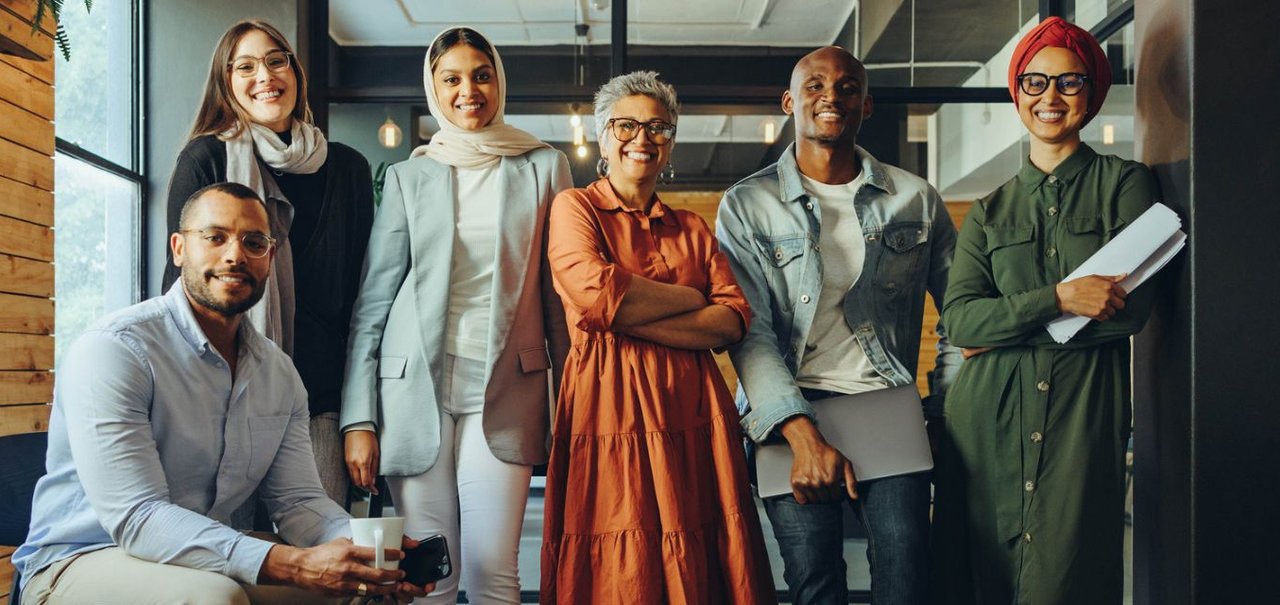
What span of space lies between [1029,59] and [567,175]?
1095mm

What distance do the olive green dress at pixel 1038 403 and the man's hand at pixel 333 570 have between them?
4.15 feet

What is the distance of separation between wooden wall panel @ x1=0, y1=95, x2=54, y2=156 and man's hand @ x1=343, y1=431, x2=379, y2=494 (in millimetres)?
1938

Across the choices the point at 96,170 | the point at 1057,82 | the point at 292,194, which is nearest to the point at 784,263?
the point at 1057,82

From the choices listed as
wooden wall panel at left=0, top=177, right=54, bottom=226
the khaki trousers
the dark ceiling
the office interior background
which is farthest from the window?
the khaki trousers

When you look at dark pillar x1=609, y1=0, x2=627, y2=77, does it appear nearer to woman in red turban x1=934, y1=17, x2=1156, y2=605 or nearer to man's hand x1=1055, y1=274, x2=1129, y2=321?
woman in red turban x1=934, y1=17, x2=1156, y2=605

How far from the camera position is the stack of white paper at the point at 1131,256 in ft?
7.33

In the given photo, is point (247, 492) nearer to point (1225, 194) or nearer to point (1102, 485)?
point (1102, 485)

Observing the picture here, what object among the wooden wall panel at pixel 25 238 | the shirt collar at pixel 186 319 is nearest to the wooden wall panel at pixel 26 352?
the wooden wall panel at pixel 25 238

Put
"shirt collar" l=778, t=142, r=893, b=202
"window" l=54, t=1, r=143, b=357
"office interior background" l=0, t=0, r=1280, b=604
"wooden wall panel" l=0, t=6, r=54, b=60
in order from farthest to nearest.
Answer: "window" l=54, t=1, r=143, b=357, "office interior background" l=0, t=0, r=1280, b=604, "wooden wall panel" l=0, t=6, r=54, b=60, "shirt collar" l=778, t=142, r=893, b=202

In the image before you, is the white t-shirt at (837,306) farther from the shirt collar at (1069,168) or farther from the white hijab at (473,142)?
the white hijab at (473,142)

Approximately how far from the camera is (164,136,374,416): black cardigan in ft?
8.16

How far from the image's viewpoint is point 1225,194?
233 centimetres

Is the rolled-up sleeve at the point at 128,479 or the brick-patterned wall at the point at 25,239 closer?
the rolled-up sleeve at the point at 128,479

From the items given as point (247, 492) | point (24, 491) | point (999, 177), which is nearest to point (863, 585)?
point (999, 177)
